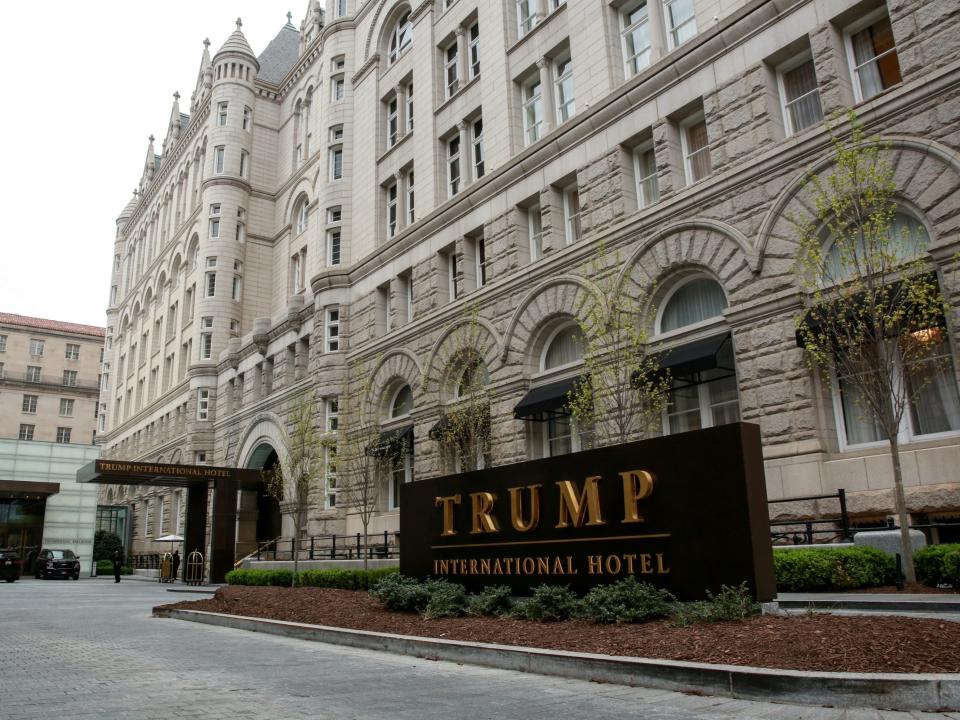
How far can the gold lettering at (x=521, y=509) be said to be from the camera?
12.8m

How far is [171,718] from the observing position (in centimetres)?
661

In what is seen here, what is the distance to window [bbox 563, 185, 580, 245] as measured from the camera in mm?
24781

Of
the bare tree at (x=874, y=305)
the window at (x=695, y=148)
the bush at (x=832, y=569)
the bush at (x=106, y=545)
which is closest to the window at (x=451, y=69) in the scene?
the window at (x=695, y=148)

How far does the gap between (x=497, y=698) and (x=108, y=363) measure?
82.5 meters

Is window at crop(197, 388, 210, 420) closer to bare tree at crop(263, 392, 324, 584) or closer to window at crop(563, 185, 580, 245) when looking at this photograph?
bare tree at crop(263, 392, 324, 584)

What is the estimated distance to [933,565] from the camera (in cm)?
1248

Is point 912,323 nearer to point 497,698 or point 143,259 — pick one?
point 497,698

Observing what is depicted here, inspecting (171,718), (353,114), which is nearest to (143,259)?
(353,114)

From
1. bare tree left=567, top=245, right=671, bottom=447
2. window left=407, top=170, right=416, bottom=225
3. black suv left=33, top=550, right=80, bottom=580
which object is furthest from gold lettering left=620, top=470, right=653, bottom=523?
black suv left=33, top=550, right=80, bottom=580

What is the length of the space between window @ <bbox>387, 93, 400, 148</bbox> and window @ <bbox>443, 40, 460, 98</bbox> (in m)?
3.44

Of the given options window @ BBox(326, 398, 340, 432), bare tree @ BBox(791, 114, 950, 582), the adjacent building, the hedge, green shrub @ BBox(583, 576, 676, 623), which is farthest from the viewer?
window @ BBox(326, 398, 340, 432)

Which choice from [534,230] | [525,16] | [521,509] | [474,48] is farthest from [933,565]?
[474,48]

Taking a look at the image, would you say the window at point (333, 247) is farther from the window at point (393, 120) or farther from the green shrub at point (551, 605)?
the green shrub at point (551, 605)

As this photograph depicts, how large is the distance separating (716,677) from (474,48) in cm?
2830
